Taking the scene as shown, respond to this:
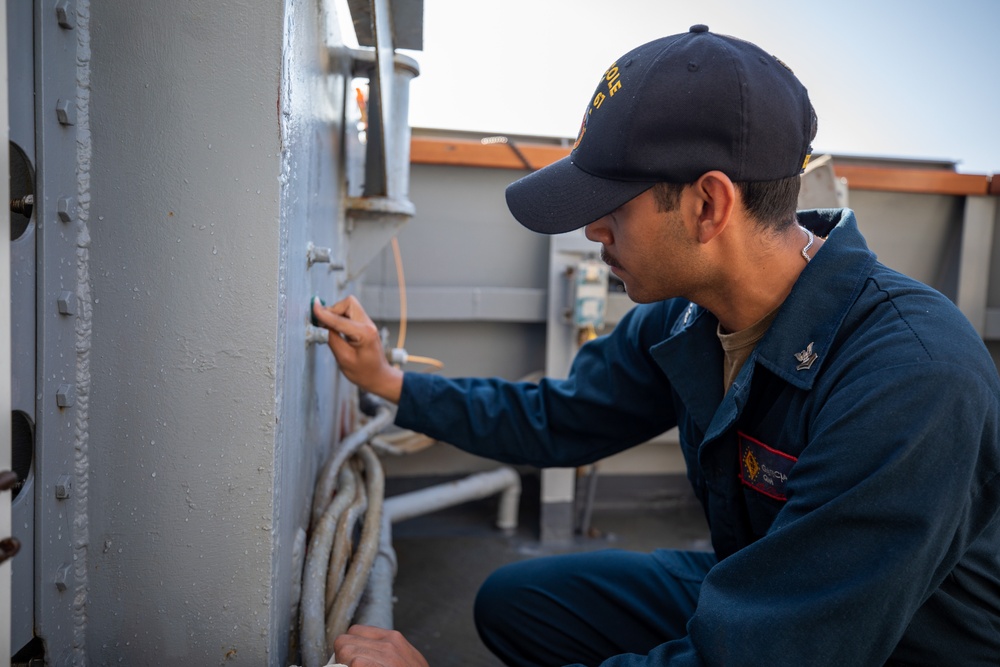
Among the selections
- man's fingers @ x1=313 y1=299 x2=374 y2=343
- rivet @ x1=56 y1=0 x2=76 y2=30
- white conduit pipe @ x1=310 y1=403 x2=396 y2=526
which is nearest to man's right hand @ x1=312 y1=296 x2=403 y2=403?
man's fingers @ x1=313 y1=299 x2=374 y2=343

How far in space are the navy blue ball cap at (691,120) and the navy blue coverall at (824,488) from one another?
18 cm

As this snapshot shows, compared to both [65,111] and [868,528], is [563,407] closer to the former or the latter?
[868,528]

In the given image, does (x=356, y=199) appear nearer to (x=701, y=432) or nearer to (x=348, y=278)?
(x=348, y=278)

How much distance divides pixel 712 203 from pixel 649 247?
10 centimetres

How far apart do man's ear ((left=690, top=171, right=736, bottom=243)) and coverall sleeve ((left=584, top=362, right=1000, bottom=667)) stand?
27 cm

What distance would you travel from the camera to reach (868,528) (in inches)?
30.7

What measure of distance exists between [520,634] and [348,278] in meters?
0.87

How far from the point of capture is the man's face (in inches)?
39.9

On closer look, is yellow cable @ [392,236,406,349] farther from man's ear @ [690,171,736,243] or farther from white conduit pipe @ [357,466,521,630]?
man's ear @ [690,171,736,243]

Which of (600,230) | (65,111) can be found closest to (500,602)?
(600,230)

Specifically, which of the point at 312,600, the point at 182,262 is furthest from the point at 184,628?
the point at 182,262

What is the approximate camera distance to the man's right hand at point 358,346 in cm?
128

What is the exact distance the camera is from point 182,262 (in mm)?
875

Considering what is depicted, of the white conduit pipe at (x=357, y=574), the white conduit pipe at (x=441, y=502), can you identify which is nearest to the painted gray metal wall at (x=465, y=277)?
the white conduit pipe at (x=441, y=502)
